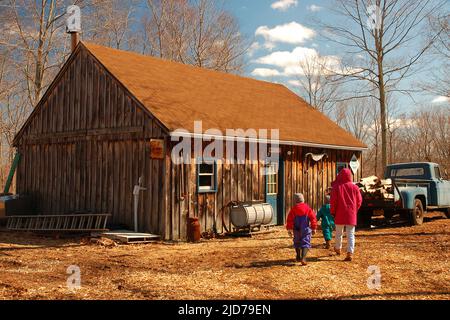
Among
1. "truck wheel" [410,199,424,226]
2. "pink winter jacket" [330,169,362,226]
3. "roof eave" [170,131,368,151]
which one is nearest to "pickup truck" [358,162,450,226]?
"truck wheel" [410,199,424,226]

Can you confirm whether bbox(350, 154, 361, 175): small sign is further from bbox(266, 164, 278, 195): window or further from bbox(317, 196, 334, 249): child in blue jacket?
bbox(317, 196, 334, 249): child in blue jacket

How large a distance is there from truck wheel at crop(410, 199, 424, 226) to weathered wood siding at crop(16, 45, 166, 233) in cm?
856

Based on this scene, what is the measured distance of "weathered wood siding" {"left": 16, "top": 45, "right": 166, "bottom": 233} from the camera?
14180 millimetres

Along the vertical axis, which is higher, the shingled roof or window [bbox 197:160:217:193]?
the shingled roof

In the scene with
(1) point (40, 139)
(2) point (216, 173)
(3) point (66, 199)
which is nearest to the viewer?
(2) point (216, 173)

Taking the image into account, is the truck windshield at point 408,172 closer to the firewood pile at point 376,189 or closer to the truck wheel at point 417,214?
the truck wheel at point 417,214

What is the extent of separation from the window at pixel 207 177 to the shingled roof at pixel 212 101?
3.86ft

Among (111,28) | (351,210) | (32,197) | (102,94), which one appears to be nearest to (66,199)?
(32,197)

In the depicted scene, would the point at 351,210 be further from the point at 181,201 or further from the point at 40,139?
the point at 40,139

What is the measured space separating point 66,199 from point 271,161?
7297mm

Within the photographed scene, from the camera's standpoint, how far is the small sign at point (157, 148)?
44.1 feet

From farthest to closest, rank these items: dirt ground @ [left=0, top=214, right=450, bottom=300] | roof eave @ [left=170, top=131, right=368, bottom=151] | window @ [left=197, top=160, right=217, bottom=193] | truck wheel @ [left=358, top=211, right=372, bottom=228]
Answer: truck wheel @ [left=358, top=211, right=372, bottom=228]
window @ [left=197, top=160, right=217, bottom=193]
roof eave @ [left=170, top=131, right=368, bottom=151]
dirt ground @ [left=0, top=214, right=450, bottom=300]

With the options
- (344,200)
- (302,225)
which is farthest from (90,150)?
(344,200)

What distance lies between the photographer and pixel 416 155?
188 feet
